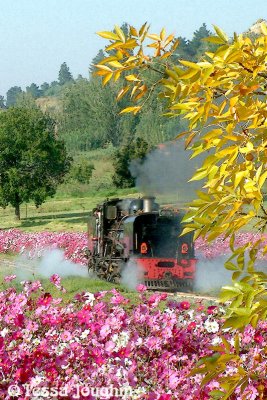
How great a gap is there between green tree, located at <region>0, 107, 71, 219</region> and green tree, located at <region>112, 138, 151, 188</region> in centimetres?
532

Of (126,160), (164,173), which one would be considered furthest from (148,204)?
(126,160)

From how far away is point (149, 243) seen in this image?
18.4 m

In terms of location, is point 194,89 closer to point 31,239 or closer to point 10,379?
point 10,379

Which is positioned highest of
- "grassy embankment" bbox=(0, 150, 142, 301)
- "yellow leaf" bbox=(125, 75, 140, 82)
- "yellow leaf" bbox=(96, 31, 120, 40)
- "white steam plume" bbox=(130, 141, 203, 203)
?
"yellow leaf" bbox=(96, 31, 120, 40)

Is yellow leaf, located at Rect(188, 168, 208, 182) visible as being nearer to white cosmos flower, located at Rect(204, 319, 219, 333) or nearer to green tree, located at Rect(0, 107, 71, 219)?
white cosmos flower, located at Rect(204, 319, 219, 333)

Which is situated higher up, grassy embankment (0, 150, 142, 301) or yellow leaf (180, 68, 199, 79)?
yellow leaf (180, 68, 199, 79)

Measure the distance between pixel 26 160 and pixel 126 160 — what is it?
9.03 metres

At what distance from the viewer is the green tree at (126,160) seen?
59.7 m

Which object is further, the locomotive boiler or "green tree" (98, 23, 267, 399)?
the locomotive boiler

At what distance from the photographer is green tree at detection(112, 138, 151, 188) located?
59719mm

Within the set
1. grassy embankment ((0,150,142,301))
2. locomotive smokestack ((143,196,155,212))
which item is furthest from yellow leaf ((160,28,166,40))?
grassy embankment ((0,150,142,301))

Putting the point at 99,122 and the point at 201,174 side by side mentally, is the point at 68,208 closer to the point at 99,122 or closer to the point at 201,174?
the point at 99,122

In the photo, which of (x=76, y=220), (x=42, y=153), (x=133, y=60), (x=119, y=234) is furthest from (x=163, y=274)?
(x=42, y=153)

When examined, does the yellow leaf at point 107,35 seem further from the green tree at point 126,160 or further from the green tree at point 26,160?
the green tree at point 126,160
